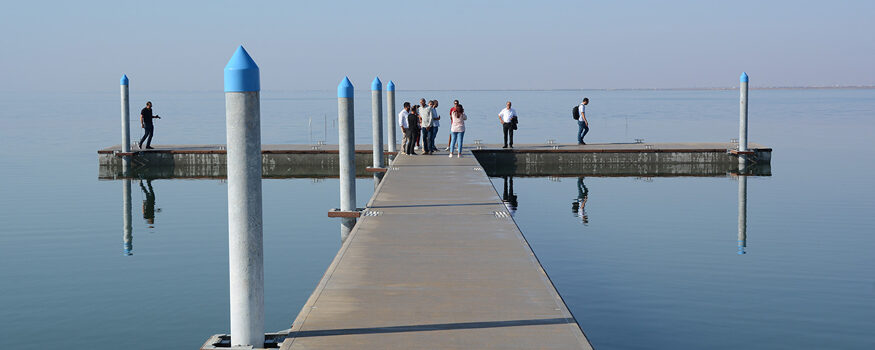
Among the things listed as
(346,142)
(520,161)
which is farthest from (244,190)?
(520,161)

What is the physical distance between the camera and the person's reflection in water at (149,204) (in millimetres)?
21534

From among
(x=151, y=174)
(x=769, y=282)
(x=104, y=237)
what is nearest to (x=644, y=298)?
(x=769, y=282)

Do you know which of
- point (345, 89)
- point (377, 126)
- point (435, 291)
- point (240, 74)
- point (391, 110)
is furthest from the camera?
point (391, 110)

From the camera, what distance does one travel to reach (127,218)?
21.5 m

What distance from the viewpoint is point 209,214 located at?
21844mm

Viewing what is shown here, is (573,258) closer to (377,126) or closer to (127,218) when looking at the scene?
(377,126)

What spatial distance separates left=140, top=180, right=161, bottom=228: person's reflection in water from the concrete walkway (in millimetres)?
8565

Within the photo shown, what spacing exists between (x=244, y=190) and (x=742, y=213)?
16.6 metres

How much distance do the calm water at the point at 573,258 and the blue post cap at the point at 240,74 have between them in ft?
14.6

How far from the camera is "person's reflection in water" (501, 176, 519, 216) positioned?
2305 centimetres

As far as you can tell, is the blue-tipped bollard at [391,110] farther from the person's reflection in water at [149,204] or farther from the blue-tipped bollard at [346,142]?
the blue-tipped bollard at [346,142]

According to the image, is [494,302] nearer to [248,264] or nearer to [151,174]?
[248,264]

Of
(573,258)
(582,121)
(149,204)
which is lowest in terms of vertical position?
(573,258)

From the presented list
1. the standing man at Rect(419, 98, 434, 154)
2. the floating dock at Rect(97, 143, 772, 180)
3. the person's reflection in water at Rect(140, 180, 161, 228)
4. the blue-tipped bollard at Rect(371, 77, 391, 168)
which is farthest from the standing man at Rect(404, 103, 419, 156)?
the person's reflection in water at Rect(140, 180, 161, 228)
